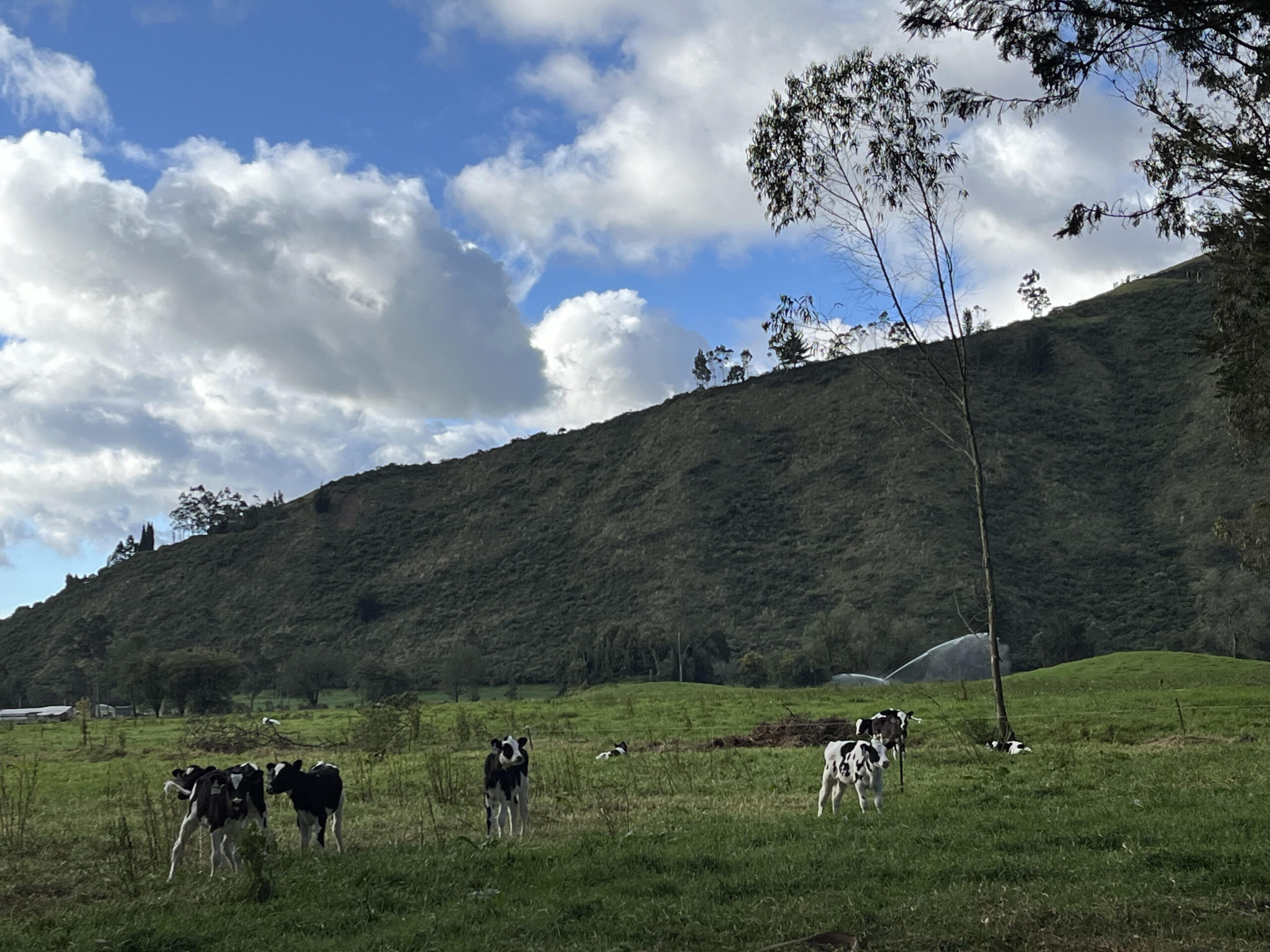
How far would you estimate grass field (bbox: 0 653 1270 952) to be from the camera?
30.6ft

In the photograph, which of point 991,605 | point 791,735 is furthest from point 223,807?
point 991,605

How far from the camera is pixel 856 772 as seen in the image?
611 inches

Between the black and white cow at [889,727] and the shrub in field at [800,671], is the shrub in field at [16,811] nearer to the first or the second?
the black and white cow at [889,727]

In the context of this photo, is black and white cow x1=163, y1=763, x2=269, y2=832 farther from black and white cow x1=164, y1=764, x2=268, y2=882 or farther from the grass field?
the grass field

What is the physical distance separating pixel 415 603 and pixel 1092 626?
6985 cm

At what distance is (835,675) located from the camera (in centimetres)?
8644

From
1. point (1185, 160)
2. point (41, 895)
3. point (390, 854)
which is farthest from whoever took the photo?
point (1185, 160)

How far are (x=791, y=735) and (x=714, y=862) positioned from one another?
18228 millimetres

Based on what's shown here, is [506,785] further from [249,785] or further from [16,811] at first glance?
[16,811]

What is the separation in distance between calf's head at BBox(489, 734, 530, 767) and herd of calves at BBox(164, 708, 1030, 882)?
12 mm

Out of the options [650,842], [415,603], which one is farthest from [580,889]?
[415,603]

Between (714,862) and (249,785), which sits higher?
(249,785)

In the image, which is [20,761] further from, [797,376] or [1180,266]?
[1180,266]

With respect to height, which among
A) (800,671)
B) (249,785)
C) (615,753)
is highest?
(800,671)
